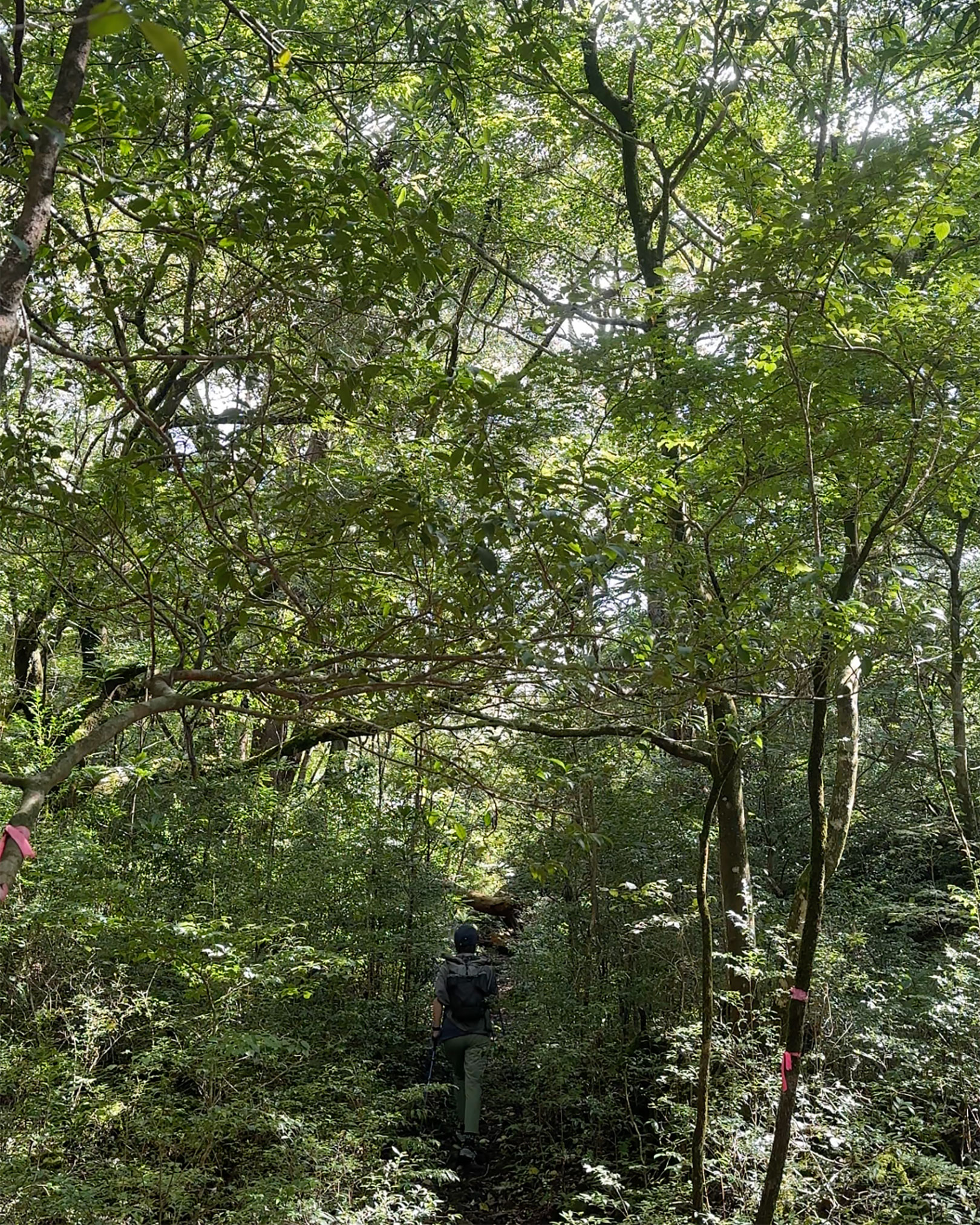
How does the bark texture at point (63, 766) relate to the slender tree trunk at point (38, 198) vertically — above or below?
below

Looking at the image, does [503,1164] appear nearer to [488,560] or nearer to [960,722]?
[488,560]

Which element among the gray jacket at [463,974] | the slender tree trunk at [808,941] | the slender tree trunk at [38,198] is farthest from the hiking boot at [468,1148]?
the slender tree trunk at [38,198]

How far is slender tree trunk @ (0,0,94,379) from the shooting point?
176cm

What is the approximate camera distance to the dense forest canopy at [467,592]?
2615mm

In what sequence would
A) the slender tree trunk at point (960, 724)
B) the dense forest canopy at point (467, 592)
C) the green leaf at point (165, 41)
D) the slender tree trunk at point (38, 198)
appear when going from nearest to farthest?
the green leaf at point (165, 41) < the slender tree trunk at point (38, 198) < the dense forest canopy at point (467, 592) < the slender tree trunk at point (960, 724)

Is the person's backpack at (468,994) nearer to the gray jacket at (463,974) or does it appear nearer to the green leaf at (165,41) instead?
the gray jacket at (463,974)

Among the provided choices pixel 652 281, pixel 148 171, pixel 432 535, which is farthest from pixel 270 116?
pixel 652 281

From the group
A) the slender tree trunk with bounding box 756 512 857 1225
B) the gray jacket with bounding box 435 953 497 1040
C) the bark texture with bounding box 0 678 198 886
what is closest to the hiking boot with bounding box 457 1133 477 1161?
the gray jacket with bounding box 435 953 497 1040

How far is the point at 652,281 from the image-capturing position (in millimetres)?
6832

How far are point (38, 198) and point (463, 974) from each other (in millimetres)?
6153

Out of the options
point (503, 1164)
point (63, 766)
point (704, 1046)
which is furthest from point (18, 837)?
point (503, 1164)

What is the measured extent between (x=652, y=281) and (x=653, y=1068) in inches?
224

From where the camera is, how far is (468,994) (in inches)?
263

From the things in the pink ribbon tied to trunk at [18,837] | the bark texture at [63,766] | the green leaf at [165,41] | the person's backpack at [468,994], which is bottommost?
the person's backpack at [468,994]
